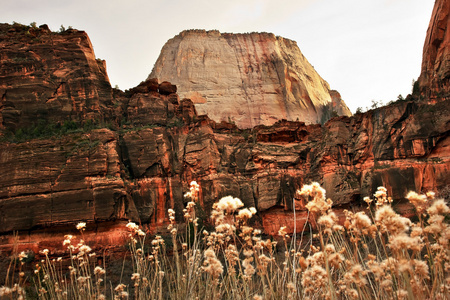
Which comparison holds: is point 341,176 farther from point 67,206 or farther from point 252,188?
point 67,206

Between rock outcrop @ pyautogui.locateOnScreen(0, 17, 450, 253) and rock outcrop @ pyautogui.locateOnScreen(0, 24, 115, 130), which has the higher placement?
rock outcrop @ pyautogui.locateOnScreen(0, 24, 115, 130)

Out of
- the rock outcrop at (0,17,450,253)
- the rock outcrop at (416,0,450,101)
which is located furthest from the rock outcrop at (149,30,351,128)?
the rock outcrop at (416,0,450,101)

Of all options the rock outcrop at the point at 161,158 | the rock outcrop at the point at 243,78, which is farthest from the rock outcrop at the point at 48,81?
the rock outcrop at the point at 243,78

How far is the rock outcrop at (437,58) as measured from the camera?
3847 cm

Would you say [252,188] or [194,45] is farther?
[194,45]

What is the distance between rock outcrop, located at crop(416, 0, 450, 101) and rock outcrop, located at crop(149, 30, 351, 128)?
3252 cm

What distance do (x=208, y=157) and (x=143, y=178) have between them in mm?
6935

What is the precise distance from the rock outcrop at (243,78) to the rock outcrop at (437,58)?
107 feet

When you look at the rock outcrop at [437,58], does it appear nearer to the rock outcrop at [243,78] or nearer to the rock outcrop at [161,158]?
the rock outcrop at [161,158]

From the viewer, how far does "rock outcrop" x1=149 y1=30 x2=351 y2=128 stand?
7662cm

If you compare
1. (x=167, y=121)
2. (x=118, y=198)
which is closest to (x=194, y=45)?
(x=167, y=121)

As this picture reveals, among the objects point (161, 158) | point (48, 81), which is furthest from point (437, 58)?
point (48, 81)

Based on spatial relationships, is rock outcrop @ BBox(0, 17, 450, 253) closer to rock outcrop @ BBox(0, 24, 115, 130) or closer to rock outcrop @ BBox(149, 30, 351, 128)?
rock outcrop @ BBox(0, 24, 115, 130)

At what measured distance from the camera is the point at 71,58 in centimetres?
4303
